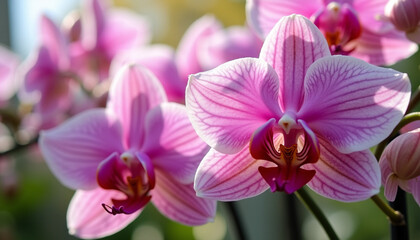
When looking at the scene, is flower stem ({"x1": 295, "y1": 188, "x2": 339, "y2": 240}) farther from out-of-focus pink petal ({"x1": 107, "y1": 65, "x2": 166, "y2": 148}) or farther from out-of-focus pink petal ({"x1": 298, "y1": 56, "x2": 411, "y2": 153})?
out-of-focus pink petal ({"x1": 107, "y1": 65, "x2": 166, "y2": 148})

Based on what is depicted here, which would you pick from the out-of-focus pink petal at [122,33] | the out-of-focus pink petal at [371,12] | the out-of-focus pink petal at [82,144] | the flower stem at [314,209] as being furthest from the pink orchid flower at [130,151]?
the out-of-focus pink petal at [122,33]

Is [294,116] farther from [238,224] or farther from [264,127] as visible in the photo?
[238,224]

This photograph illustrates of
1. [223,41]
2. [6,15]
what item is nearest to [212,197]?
[223,41]

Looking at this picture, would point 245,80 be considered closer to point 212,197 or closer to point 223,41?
point 212,197

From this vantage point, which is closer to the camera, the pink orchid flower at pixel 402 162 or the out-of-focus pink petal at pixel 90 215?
the pink orchid flower at pixel 402 162

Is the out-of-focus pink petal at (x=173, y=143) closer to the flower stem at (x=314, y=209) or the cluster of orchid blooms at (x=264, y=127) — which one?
the cluster of orchid blooms at (x=264, y=127)
